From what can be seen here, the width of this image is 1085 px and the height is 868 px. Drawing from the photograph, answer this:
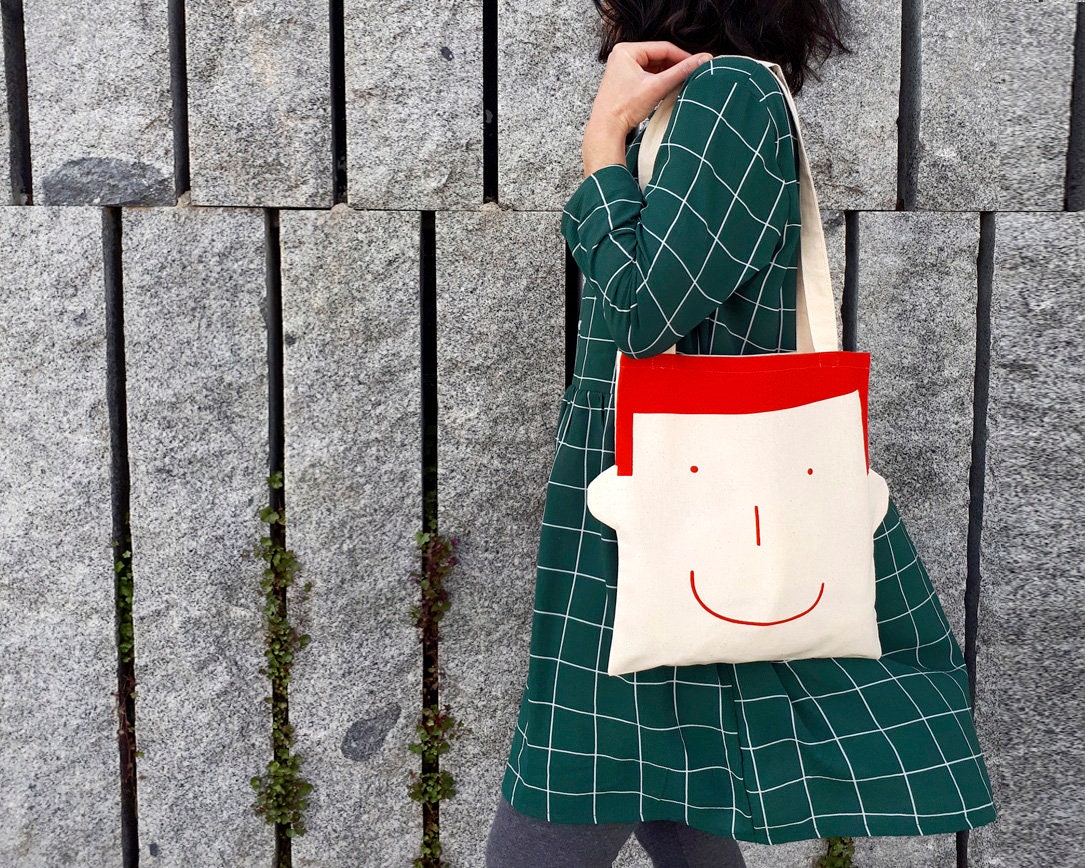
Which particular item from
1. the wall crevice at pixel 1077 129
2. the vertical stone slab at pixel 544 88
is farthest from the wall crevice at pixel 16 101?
the wall crevice at pixel 1077 129

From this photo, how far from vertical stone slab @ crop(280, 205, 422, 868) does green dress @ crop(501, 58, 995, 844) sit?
0.88 metres

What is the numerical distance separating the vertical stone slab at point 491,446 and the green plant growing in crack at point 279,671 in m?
0.39

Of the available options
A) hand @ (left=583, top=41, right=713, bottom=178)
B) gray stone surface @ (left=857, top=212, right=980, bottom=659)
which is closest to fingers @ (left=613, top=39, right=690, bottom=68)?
hand @ (left=583, top=41, right=713, bottom=178)

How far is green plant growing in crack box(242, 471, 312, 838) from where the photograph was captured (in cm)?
221

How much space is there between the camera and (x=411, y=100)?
7.02 ft

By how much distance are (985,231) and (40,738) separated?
2.84 meters

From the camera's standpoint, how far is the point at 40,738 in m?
2.24

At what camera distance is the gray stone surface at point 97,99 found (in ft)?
6.89

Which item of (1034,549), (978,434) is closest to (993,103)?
(978,434)

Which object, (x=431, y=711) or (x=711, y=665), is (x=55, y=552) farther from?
(x=711, y=665)

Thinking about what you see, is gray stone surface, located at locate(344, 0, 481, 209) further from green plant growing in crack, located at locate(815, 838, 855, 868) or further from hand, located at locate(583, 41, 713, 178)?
green plant growing in crack, located at locate(815, 838, 855, 868)

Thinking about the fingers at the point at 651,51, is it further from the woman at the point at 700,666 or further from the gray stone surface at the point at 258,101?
the gray stone surface at the point at 258,101

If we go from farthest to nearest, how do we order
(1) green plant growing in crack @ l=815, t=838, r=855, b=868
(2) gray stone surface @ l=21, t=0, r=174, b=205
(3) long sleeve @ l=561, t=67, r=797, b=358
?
(1) green plant growing in crack @ l=815, t=838, r=855, b=868, (2) gray stone surface @ l=21, t=0, r=174, b=205, (3) long sleeve @ l=561, t=67, r=797, b=358

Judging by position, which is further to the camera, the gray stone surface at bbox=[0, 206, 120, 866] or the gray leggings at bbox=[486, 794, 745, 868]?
the gray stone surface at bbox=[0, 206, 120, 866]
